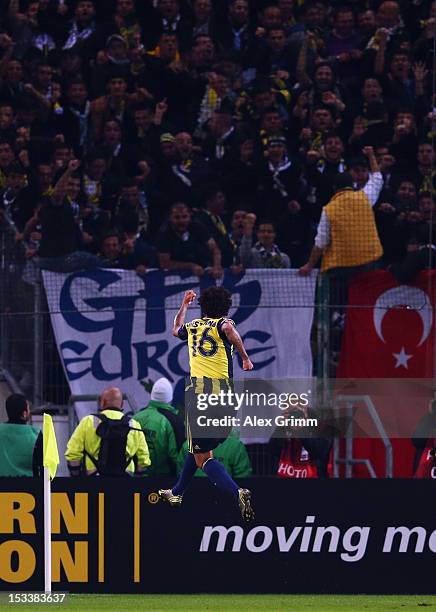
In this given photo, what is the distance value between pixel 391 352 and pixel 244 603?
373 centimetres

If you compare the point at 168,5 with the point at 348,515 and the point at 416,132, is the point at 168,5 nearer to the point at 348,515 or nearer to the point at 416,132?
the point at 416,132

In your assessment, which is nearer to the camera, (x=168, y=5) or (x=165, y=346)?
(x=165, y=346)

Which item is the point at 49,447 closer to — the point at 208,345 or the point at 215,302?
the point at 208,345

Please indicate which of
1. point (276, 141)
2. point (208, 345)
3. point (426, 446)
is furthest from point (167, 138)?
point (208, 345)

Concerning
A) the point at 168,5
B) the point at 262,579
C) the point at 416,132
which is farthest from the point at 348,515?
the point at 168,5

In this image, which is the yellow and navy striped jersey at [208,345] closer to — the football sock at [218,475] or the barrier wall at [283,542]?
the football sock at [218,475]

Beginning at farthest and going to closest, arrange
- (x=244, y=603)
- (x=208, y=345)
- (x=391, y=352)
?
1. (x=391, y=352)
2. (x=244, y=603)
3. (x=208, y=345)

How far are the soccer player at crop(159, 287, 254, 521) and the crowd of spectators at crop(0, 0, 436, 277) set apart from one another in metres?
3.19

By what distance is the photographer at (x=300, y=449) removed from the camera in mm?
13188

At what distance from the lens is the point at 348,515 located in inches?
472

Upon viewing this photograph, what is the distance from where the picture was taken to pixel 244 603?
1138 cm

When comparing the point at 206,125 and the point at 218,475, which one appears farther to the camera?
the point at 206,125

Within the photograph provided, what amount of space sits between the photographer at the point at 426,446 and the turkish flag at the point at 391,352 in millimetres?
505

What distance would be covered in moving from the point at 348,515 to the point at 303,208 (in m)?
4.57
